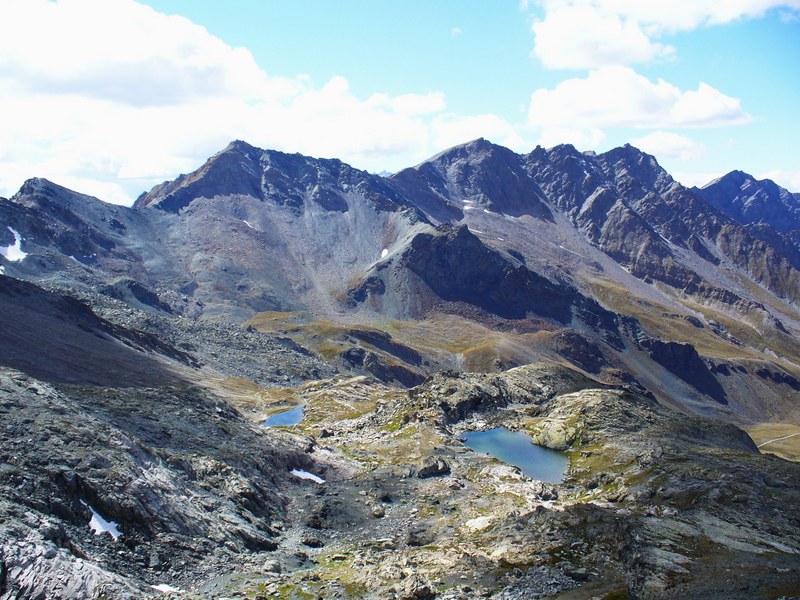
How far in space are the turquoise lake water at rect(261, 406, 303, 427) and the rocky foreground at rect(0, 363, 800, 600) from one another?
36559mm

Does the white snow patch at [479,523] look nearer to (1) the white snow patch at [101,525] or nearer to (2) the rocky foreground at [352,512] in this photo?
(2) the rocky foreground at [352,512]

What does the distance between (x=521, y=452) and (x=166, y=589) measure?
74.9 metres

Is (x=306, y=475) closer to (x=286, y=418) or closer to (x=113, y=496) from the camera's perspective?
(x=113, y=496)

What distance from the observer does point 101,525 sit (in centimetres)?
5691

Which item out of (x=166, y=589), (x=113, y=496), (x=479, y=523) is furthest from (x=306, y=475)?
(x=166, y=589)

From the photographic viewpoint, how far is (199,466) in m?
78.2

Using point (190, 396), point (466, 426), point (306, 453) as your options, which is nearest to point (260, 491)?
point (306, 453)

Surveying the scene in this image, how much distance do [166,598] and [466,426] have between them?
287 feet

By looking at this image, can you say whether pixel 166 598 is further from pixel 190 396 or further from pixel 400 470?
pixel 190 396

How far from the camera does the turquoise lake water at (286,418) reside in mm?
151762

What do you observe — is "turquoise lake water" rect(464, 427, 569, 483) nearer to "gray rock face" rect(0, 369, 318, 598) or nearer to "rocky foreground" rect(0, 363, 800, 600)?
"rocky foreground" rect(0, 363, 800, 600)

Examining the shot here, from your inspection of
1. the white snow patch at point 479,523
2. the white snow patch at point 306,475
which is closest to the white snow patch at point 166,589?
the white snow patch at point 479,523

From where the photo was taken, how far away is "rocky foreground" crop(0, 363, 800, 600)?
54.0 metres

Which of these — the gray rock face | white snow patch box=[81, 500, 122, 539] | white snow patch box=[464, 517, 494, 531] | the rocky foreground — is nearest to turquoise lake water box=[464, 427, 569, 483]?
the rocky foreground
